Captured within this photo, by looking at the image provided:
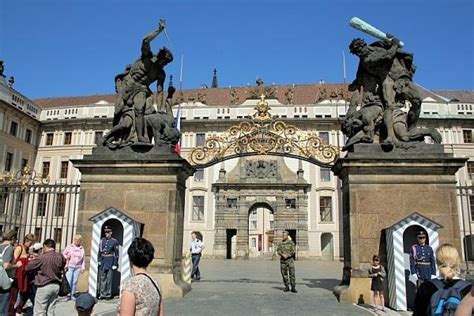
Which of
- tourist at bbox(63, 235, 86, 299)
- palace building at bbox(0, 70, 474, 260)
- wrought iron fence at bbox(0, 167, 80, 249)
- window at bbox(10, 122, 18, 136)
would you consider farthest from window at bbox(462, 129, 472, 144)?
window at bbox(10, 122, 18, 136)

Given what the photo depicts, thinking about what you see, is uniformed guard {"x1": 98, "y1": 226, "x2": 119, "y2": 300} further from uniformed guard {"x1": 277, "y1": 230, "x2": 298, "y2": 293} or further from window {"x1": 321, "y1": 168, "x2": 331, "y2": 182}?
window {"x1": 321, "y1": 168, "x2": 331, "y2": 182}

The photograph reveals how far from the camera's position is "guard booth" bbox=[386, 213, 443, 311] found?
7.67 metres

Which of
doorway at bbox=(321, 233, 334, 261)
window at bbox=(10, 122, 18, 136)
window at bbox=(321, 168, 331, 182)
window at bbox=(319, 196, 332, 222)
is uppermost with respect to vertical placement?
window at bbox=(10, 122, 18, 136)

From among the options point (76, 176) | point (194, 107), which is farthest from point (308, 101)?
point (76, 176)

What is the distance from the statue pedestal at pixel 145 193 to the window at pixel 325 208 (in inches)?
1097

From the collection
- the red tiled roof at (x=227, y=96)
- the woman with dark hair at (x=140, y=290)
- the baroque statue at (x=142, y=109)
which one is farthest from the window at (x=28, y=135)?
the woman with dark hair at (x=140, y=290)

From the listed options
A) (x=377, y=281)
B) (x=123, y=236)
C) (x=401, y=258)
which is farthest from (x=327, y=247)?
(x=123, y=236)

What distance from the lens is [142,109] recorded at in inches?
374

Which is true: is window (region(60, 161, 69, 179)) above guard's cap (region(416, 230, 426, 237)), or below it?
above

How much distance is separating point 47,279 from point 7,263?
959 mm

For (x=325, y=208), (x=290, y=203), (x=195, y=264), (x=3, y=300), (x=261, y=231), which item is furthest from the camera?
(x=261, y=231)

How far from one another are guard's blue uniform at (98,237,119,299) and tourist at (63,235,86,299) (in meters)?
0.39

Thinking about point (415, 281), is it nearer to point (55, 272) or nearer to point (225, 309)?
point (225, 309)

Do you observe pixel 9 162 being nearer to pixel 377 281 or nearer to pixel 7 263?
pixel 7 263
